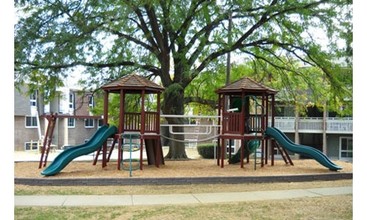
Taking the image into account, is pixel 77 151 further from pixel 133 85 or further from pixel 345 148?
pixel 345 148

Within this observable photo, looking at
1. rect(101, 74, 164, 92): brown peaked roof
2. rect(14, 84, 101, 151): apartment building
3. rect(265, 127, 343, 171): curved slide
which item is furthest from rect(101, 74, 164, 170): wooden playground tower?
rect(14, 84, 101, 151): apartment building

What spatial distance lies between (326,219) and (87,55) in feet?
46.2

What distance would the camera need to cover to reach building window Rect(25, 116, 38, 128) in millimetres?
44991

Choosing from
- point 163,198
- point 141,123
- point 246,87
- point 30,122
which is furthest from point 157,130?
point 30,122

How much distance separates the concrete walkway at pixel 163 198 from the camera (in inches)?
364

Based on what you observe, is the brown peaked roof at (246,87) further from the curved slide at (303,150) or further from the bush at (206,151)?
the bush at (206,151)

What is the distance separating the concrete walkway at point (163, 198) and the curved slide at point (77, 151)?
3.07 metres

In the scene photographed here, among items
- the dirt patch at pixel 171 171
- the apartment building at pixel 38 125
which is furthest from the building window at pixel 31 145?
the dirt patch at pixel 171 171

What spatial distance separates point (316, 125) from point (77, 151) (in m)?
29.1

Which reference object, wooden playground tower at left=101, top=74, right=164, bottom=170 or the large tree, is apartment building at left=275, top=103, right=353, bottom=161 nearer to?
the large tree

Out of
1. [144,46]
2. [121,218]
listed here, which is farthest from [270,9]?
[121,218]

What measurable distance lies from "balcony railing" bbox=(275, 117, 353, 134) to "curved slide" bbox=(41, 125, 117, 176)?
88.4 feet

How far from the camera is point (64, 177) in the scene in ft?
41.1

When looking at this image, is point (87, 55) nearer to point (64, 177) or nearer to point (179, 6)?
point (179, 6)
